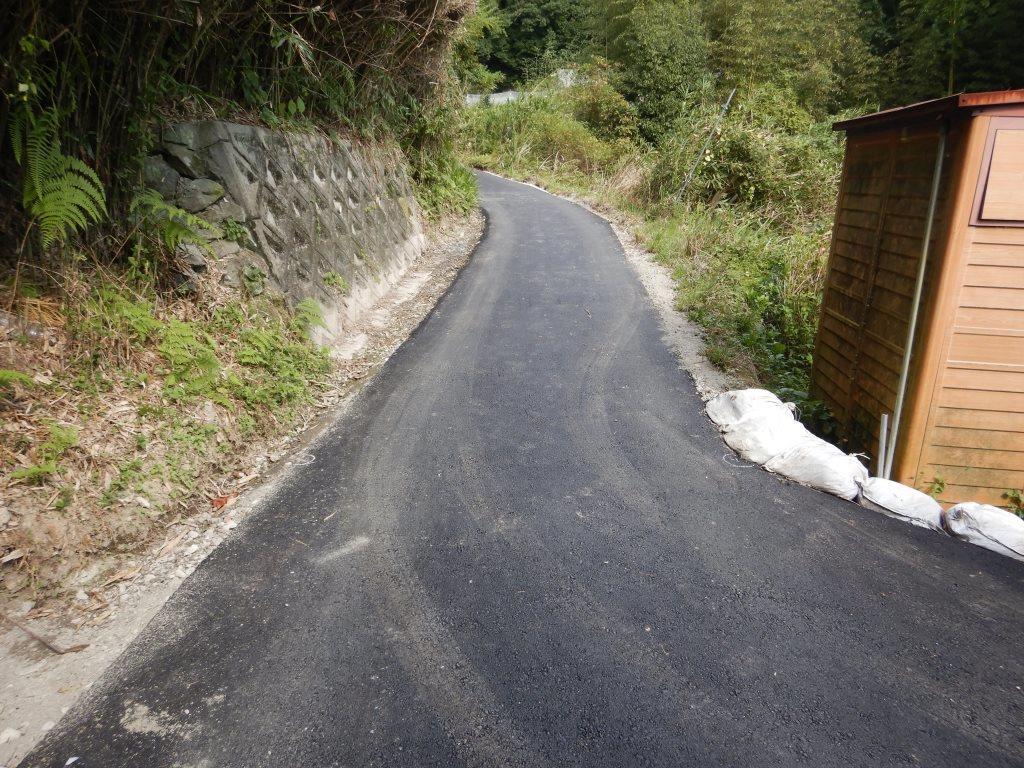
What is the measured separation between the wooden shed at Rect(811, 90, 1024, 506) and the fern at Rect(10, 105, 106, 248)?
17.5 ft

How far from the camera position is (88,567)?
10.5 ft

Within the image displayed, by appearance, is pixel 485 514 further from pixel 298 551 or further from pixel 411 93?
pixel 411 93

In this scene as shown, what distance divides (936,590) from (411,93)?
1048 cm

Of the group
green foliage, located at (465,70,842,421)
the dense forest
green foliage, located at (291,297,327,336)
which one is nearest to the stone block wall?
green foliage, located at (291,297,327,336)

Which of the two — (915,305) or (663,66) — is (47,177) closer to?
(915,305)

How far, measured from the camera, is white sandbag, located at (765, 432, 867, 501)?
4.18m

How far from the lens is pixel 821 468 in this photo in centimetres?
426

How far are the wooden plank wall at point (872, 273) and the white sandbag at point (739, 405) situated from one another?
60cm

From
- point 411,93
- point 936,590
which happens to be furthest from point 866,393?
point 411,93

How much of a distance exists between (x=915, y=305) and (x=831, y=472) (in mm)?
1258

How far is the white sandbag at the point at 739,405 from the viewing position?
16.1 feet

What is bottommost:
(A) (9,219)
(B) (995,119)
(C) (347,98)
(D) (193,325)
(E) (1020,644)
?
(E) (1020,644)

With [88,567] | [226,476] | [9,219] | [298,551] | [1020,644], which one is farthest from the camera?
[226,476]

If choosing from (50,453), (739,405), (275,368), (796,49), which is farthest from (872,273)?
(796,49)
